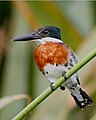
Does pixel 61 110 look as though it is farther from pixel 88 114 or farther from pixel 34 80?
pixel 34 80

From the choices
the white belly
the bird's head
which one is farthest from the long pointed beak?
the white belly

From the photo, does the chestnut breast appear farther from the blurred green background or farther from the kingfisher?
the blurred green background

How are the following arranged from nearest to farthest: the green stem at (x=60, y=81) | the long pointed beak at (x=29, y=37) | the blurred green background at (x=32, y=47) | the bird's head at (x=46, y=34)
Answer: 1. the green stem at (x=60, y=81)
2. the long pointed beak at (x=29, y=37)
3. the bird's head at (x=46, y=34)
4. the blurred green background at (x=32, y=47)

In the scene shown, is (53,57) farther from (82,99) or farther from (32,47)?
(32,47)

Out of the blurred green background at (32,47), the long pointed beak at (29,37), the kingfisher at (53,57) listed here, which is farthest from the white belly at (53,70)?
the blurred green background at (32,47)

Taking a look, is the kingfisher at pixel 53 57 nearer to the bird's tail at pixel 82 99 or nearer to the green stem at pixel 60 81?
the bird's tail at pixel 82 99

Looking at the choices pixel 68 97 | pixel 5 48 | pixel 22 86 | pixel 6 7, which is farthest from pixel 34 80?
pixel 6 7
